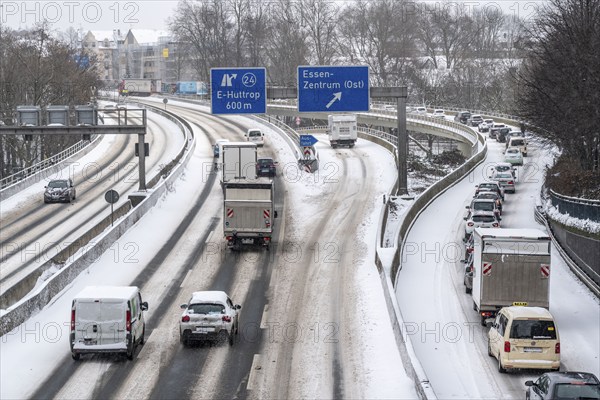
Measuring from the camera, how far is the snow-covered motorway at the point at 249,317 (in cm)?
2333

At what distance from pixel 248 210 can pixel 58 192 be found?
2163cm

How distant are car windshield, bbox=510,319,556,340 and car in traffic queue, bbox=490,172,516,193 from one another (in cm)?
3474

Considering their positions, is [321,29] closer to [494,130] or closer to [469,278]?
[494,130]

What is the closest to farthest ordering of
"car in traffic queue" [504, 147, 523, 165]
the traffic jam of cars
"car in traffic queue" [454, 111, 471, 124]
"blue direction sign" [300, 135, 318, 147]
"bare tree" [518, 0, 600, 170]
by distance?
the traffic jam of cars < "bare tree" [518, 0, 600, 170] < "blue direction sign" [300, 135, 318, 147] < "car in traffic queue" [504, 147, 523, 165] < "car in traffic queue" [454, 111, 471, 124]

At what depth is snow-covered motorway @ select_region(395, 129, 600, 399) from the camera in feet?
81.4

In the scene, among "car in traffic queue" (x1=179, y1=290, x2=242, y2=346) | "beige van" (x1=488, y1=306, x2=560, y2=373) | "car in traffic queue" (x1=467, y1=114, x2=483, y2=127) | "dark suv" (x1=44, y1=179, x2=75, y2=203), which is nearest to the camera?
"beige van" (x1=488, y1=306, x2=560, y2=373)

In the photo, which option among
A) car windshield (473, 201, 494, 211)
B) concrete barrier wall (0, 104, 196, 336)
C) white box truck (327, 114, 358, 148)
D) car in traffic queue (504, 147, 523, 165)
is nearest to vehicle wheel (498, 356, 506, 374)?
concrete barrier wall (0, 104, 196, 336)

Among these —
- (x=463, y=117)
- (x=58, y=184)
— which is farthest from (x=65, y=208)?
(x=463, y=117)

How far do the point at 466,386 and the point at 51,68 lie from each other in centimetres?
8043

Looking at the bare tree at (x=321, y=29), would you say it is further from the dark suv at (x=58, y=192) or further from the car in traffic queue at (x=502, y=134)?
the dark suv at (x=58, y=192)

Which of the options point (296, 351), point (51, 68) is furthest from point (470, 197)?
point (51, 68)

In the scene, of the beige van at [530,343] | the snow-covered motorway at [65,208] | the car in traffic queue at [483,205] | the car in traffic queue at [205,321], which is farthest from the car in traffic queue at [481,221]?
the snow-covered motorway at [65,208]

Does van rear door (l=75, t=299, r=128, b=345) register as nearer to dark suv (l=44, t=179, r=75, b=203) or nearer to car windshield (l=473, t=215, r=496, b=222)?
Result: car windshield (l=473, t=215, r=496, b=222)

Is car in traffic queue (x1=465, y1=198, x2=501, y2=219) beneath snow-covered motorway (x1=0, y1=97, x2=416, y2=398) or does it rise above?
above
